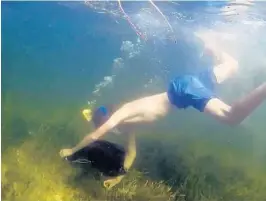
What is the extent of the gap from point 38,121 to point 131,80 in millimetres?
345

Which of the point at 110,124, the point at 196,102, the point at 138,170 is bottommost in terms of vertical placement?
the point at 138,170

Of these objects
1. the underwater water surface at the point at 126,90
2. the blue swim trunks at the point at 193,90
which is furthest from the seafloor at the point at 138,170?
the blue swim trunks at the point at 193,90

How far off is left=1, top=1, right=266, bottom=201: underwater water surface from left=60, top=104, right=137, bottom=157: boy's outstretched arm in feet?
0.07

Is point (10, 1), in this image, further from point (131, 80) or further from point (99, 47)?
point (131, 80)

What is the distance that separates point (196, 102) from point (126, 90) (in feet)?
0.78

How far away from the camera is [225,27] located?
2.20 meters

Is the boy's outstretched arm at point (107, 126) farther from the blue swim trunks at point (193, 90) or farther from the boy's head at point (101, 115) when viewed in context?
the blue swim trunks at point (193, 90)

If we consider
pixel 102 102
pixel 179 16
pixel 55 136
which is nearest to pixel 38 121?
pixel 55 136

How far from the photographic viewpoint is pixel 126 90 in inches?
86.7

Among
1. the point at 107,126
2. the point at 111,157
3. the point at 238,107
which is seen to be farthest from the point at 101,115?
the point at 238,107

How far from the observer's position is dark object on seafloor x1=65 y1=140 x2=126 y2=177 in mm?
2199

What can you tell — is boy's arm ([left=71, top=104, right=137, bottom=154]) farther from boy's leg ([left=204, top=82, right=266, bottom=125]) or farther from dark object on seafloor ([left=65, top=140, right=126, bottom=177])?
boy's leg ([left=204, top=82, right=266, bottom=125])

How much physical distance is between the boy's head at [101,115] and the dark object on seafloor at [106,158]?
6 centimetres

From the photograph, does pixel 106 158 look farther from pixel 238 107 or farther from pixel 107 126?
pixel 238 107
